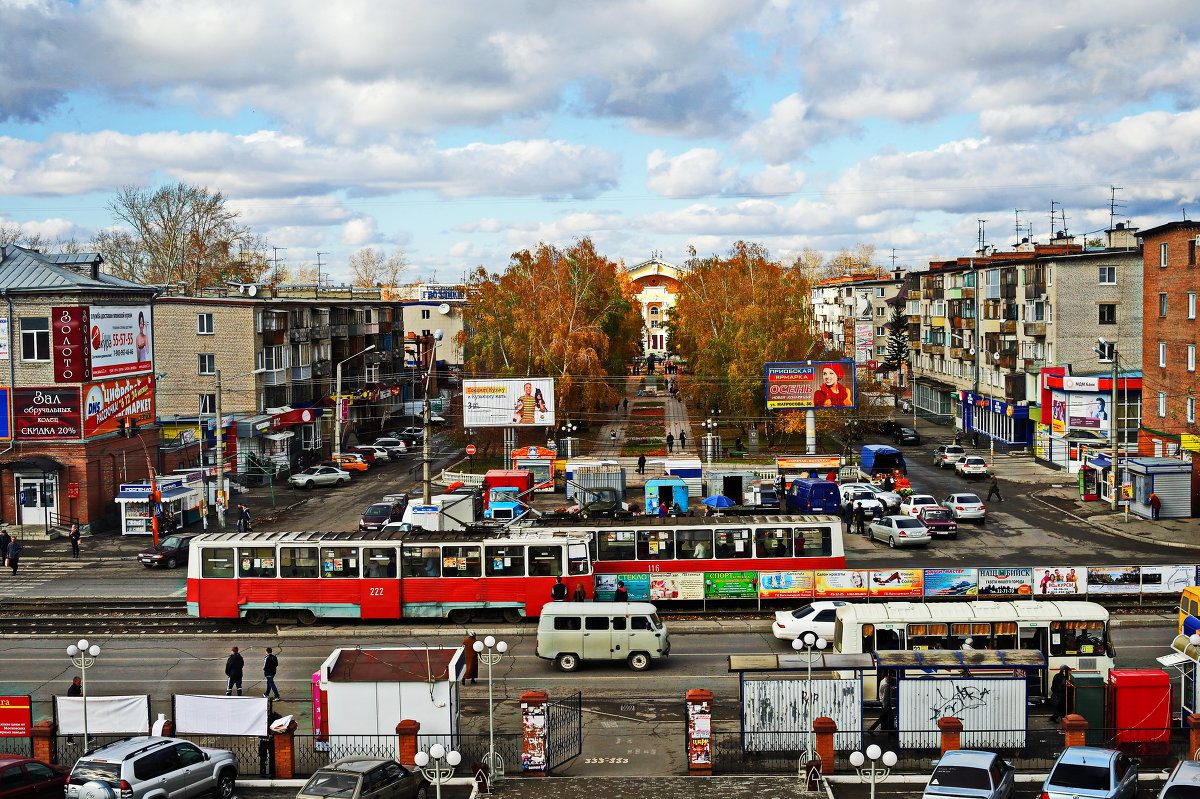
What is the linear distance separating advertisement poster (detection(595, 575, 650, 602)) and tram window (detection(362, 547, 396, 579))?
229 inches

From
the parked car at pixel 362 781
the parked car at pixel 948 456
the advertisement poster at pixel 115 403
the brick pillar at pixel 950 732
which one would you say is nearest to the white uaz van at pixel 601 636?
the brick pillar at pixel 950 732

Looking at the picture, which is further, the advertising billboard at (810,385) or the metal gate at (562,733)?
the advertising billboard at (810,385)

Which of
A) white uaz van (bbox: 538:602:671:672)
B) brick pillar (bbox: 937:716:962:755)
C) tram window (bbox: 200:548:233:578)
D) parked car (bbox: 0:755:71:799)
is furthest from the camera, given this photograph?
tram window (bbox: 200:548:233:578)

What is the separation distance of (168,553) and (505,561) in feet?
54.8

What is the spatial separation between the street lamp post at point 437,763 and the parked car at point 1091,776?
9.19 m

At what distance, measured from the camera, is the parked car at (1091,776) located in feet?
57.8

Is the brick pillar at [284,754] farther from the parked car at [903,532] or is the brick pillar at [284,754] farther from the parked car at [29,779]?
the parked car at [903,532]

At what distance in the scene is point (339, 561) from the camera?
32906mm

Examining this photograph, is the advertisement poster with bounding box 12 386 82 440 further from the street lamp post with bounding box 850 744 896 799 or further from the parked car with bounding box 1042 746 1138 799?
the parked car with bounding box 1042 746 1138 799

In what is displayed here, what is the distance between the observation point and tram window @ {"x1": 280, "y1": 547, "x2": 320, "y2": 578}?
3284cm

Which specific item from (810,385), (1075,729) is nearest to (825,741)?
(1075,729)

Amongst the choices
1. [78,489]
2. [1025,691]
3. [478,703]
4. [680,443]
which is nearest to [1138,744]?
[1025,691]

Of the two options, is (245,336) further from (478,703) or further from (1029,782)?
(1029,782)

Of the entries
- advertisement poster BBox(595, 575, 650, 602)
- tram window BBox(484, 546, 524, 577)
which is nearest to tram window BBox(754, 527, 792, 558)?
advertisement poster BBox(595, 575, 650, 602)
